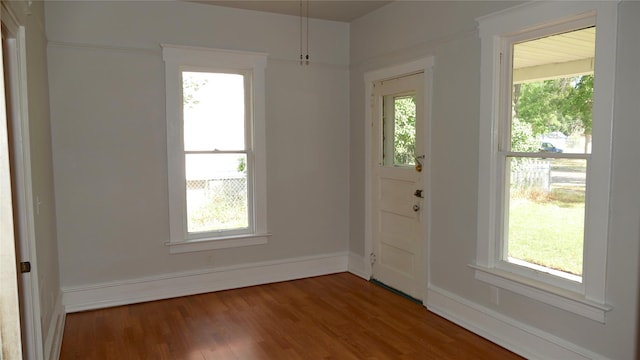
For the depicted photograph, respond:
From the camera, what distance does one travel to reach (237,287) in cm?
475

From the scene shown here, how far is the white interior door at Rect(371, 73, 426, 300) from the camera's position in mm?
4262

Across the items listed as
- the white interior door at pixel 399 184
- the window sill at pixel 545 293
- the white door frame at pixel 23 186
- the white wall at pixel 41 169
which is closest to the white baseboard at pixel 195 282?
the white wall at pixel 41 169

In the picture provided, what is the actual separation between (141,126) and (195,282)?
1.65 metres

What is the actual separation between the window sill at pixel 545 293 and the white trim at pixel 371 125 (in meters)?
0.78

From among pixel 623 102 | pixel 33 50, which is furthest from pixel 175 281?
pixel 623 102

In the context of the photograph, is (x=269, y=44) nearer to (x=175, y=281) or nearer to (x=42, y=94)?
(x=42, y=94)

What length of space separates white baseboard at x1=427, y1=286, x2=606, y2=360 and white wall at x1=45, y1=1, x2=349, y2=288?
70.9 inches

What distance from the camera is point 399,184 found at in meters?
4.58

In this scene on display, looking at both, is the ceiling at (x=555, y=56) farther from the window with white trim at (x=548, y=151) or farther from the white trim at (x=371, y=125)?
the white trim at (x=371, y=125)

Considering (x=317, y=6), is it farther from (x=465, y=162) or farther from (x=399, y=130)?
(x=465, y=162)

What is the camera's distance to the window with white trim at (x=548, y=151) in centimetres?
266

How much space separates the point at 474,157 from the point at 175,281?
3086 millimetres

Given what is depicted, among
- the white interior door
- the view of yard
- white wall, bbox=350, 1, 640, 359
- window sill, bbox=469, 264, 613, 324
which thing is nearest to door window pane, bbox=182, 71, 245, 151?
white wall, bbox=350, 1, 640, 359

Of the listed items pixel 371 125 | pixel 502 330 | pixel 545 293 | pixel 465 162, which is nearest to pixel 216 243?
pixel 371 125
